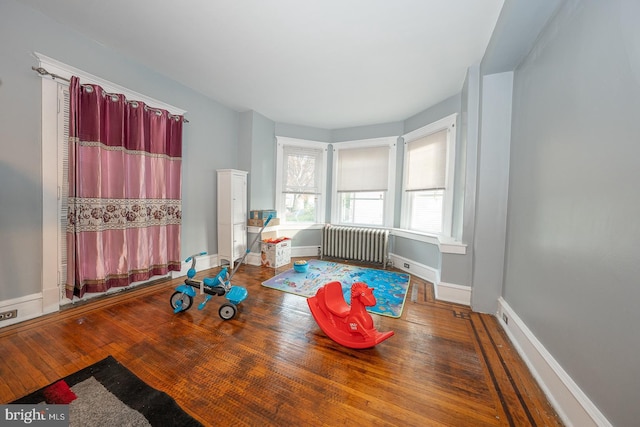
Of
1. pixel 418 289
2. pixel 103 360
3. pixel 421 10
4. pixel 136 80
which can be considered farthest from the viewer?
pixel 418 289

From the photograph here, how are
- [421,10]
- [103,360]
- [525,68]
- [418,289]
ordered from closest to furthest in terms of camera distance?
[103,360]
[421,10]
[525,68]
[418,289]

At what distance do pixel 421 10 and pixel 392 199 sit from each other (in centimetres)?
290

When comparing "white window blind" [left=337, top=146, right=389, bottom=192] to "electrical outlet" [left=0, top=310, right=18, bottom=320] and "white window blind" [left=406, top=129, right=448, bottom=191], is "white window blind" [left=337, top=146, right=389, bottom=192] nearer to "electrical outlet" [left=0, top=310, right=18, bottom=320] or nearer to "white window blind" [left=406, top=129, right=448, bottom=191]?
"white window blind" [left=406, top=129, right=448, bottom=191]

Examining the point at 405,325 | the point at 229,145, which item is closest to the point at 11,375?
the point at 405,325

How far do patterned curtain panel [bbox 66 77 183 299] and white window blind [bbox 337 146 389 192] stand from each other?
298 cm

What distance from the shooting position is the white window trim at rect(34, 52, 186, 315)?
205 cm

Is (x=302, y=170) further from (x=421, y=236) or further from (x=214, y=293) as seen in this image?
(x=214, y=293)

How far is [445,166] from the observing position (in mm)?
3314

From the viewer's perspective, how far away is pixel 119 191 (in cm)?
251

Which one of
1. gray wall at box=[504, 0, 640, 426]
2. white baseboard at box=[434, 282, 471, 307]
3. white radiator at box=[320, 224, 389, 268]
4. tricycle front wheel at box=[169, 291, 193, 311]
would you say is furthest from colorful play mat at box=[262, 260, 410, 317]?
gray wall at box=[504, 0, 640, 426]

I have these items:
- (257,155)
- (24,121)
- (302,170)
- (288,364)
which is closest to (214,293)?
(288,364)

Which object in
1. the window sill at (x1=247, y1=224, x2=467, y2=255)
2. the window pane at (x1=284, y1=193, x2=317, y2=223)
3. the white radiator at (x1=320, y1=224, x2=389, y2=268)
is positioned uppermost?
the window pane at (x1=284, y1=193, x2=317, y2=223)

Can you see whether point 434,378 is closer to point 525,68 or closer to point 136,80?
point 525,68

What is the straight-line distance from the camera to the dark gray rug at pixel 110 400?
45.5 inches
